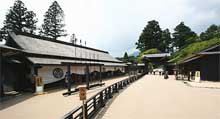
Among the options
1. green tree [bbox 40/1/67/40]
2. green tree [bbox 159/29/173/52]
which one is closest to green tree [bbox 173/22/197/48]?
green tree [bbox 159/29/173/52]

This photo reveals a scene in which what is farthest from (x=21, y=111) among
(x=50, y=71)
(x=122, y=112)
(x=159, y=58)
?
(x=159, y=58)

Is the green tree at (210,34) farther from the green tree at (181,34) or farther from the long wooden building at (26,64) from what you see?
the long wooden building at (26,64)

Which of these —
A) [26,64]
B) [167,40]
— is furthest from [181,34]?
[26,64]

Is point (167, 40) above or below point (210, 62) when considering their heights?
above

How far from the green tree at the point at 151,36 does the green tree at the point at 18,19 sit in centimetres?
4202

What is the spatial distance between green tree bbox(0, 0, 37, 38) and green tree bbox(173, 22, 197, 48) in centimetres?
4774

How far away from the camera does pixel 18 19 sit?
44562mm

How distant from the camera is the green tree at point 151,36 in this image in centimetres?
7819

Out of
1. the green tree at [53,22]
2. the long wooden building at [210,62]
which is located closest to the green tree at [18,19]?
the green tree at [53,22]

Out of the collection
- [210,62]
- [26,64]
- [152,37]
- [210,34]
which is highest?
[152,37]

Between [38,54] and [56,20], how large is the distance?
3519 centimetres

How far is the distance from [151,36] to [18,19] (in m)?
46.6

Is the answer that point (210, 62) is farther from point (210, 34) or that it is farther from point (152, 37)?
point (152, 37)

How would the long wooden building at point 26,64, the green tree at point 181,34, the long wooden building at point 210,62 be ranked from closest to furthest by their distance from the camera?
1. the long wooden building at point 26,64
2. the long wooden building at point 210,62
3. the green tree at point 181,34
